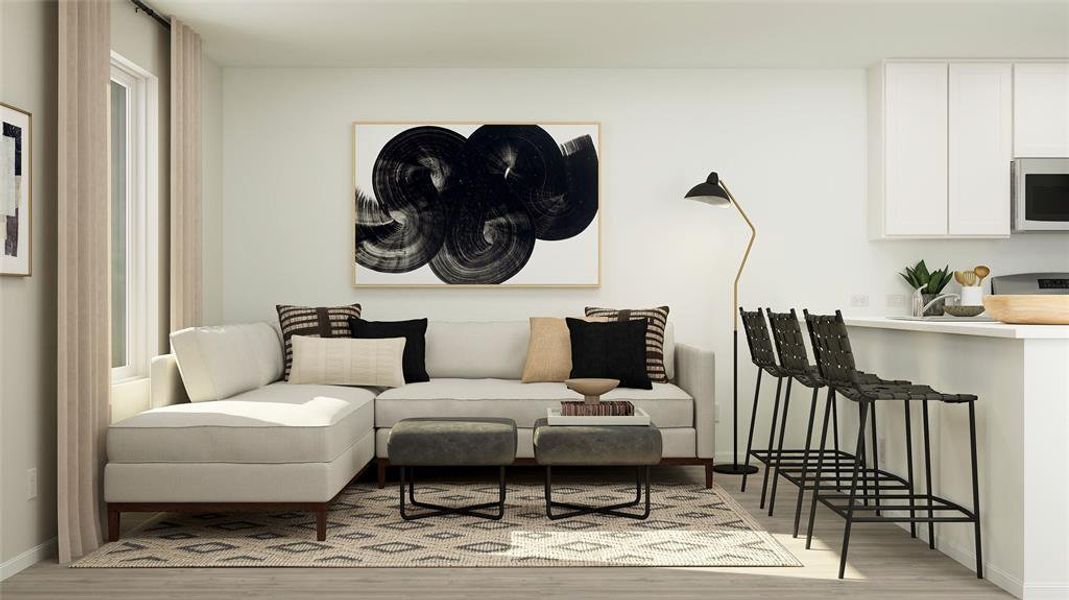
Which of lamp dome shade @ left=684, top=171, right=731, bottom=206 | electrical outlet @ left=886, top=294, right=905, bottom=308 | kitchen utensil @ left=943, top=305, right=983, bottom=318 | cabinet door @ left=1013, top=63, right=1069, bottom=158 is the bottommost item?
kitchen utensil @ left=943, top=305, right=983, bottom=318

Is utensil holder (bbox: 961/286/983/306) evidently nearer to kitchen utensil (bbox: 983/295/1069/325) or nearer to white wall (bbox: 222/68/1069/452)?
white wall (bbox: 222/68/1069/452)

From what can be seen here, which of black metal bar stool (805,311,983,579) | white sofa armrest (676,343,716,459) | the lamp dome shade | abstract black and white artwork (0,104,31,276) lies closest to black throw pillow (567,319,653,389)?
white sofa armrest (676,343,716,459)

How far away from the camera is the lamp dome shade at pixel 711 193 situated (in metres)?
5.33

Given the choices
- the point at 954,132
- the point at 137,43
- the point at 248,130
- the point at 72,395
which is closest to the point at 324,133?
the point at 248,130

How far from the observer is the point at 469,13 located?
4.69 meters

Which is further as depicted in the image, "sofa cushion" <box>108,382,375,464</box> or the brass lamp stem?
the brass lamp stem

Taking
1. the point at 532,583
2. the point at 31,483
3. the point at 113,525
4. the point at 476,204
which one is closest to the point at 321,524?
the point at 113,525

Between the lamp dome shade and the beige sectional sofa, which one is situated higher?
the lamp dome shade

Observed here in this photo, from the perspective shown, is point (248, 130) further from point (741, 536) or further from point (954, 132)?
point (954, 132)

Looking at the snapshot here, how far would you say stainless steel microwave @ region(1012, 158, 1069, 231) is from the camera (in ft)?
18.2

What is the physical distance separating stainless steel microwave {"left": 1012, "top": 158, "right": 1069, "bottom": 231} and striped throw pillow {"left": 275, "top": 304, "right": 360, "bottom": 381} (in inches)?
171

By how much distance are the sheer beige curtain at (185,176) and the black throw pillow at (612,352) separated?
2216 mm

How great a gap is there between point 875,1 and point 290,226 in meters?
3.79

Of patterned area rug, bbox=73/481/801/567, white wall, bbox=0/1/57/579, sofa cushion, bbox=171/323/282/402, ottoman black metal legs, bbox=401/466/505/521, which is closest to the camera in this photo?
white wall, bbox=0/1/57/579
